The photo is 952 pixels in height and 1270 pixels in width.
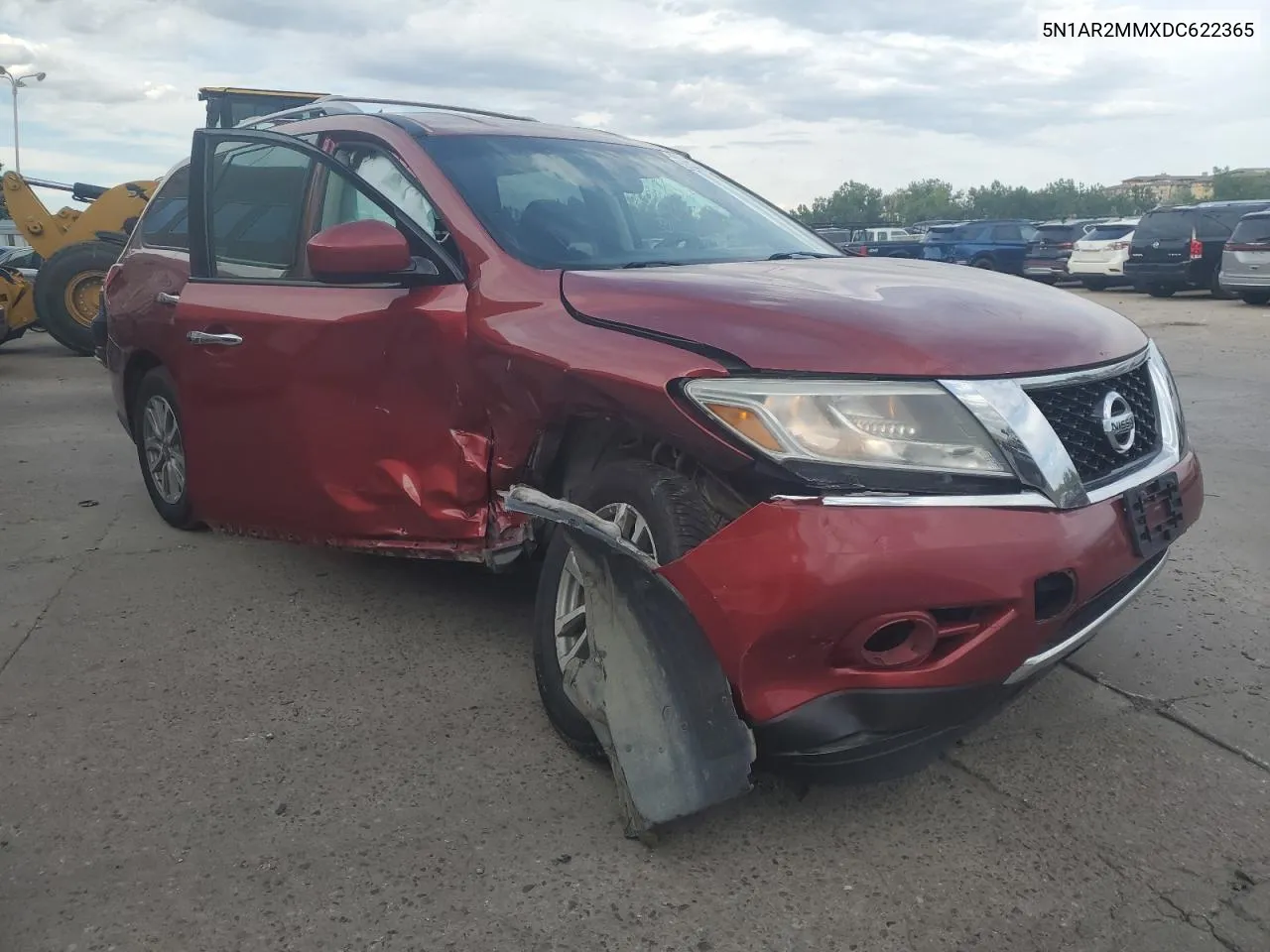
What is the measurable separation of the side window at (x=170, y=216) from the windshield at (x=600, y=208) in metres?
1.54

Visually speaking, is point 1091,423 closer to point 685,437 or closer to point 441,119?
point 685,437

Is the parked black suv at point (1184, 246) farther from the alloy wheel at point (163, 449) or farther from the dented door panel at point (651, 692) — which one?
the dented door panel at point (651, 692)

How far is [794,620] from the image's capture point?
222cm

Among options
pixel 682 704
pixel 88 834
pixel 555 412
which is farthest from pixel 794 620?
pixel 88 834

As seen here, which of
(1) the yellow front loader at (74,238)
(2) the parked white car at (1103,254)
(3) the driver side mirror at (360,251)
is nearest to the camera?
(3) the driver side mirror at (360,251)

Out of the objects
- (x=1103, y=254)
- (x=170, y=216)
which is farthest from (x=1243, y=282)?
(x=170, y=216)

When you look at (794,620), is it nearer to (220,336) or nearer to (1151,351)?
(1151,351)

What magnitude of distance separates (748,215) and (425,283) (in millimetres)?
1357

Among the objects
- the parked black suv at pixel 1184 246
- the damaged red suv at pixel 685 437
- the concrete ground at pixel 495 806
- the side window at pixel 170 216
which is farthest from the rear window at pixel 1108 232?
the side window at pixel 170 216

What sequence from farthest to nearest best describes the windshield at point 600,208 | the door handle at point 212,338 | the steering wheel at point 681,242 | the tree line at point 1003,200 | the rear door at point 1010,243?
1. the tree line at point 1003,200
2. the rear door at point 1010,243
3. the door handle at point 212,338
4. the steering wheel at point 681,242
5. the windshield at point 600,208

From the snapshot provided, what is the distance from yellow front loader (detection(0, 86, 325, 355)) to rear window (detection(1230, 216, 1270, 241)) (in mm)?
13151

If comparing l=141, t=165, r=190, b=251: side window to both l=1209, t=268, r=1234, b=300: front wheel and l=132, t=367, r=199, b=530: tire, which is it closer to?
l=132, t=367, r=199, b=530: tire

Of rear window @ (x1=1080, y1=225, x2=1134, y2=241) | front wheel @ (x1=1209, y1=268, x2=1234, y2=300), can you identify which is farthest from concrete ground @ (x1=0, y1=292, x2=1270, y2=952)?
rear window @ (x1=1080, y1=225, x2=1134, y2=241)

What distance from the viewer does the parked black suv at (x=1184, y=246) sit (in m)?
18.5
